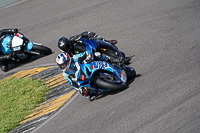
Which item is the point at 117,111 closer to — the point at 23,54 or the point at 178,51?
the point at 178,51

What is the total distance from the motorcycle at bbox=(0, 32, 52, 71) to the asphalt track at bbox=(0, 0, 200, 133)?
40 cm

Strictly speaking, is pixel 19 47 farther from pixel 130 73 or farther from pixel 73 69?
pixel 130 73

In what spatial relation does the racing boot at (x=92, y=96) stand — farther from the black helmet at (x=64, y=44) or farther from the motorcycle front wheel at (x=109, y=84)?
the black helmet at (x=64, y=44)

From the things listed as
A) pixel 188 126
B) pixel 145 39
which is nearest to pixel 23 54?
pixel 145 39

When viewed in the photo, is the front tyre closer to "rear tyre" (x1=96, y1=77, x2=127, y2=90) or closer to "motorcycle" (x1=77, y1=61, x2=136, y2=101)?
"motorcycle" (x1=77, y1=61, x2=136, y2=101)

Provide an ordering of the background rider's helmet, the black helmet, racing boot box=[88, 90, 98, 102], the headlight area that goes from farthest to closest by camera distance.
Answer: the black helmet < racing boot box=[88, 90, 98, 102] < the headlight area < the background rider's helmet

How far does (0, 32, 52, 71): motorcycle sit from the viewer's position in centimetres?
1242

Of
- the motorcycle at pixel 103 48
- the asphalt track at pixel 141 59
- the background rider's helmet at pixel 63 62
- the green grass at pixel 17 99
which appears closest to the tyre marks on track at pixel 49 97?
the green grass at pixel 17 99

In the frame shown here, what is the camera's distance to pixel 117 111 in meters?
7.67

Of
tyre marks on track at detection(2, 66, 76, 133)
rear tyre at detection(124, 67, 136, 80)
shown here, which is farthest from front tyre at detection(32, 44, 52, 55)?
rear tyre at detection(124, 67, 136, 80)

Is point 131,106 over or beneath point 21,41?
beneath

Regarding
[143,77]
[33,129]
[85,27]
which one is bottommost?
[33,129]

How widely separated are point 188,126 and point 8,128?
5552 mm

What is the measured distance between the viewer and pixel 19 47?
12414 millimetres
